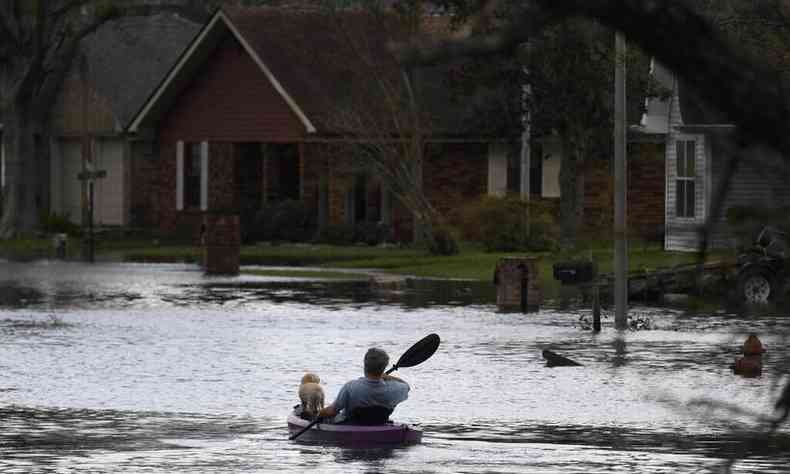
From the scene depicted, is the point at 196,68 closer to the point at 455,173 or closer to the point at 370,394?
the point at 455,173

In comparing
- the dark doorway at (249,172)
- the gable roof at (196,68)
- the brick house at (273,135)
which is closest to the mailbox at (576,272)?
the brick house at (273,135)

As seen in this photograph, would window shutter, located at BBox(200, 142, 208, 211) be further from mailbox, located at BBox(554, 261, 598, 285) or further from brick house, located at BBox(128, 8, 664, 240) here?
mailbox, located at BBox(554, 261, 598, 285)

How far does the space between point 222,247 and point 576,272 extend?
55.0 feet

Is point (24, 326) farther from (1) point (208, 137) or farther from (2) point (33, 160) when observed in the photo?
(2) point (33, 160)

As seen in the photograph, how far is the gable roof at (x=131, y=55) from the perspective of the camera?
6875cm

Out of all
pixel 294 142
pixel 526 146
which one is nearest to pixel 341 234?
pixel 294 142

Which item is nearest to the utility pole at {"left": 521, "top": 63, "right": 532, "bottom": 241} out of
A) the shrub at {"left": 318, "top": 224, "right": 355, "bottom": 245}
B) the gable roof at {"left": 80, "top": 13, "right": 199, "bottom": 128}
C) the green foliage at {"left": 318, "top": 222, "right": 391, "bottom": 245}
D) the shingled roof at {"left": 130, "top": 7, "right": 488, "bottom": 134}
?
the shingled roof at {"left": 130, "top": 7, "right": 488, "bottom": 134}

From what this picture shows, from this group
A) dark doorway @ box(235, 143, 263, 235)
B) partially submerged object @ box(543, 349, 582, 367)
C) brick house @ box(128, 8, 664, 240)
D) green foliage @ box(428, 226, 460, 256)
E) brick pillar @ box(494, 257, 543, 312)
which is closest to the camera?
partially submerged object @ box(543, 349, 582, 367)

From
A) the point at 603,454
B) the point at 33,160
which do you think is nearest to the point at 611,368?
the point at 603,454

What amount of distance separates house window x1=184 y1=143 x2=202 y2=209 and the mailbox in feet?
108

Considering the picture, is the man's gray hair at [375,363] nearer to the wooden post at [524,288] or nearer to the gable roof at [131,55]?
the wooden post at [524,288]

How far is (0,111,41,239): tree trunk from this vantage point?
62906 mm

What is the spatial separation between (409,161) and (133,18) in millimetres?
27393

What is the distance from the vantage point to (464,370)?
79.2 ft
